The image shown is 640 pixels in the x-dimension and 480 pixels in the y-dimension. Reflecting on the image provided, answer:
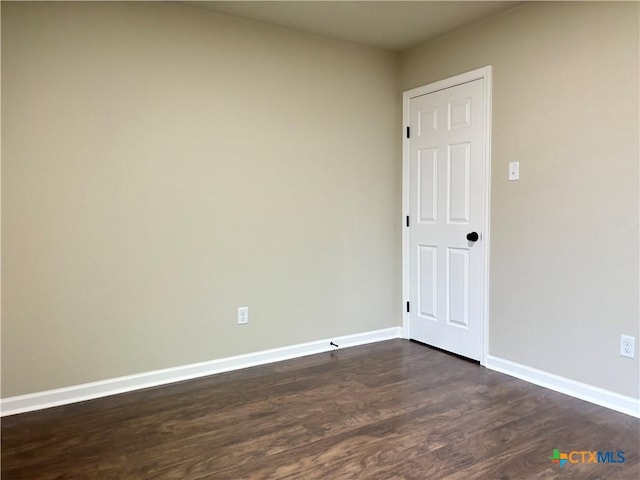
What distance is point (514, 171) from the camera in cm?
288

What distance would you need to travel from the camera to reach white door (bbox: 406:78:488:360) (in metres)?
3.15

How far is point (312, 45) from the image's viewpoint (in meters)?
3.32

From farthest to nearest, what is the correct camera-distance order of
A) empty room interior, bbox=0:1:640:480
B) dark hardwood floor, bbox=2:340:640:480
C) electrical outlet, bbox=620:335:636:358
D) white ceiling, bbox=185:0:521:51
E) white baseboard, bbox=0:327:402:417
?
white ceiling, bbox=185:0:521:51, white baseboard, bbox=0:327:402:417, electrical outlet, bbox=620:335:636:358, empty room interior, bbox=0:1:640:480, dark hardwood floor, bbox=2:340:640:480

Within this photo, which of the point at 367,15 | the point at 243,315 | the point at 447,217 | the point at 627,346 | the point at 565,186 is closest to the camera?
the point at 627,346

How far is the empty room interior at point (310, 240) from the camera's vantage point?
7.19 feet

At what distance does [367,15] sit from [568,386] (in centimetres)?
273

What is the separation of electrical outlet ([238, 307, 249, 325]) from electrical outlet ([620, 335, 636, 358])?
2.31 meters

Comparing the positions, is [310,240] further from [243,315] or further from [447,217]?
[447,217]

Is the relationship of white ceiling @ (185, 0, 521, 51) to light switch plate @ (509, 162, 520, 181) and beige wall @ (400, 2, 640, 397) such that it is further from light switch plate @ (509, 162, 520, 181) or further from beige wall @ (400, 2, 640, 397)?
light switch plate @ (509, 162, 520, 181)

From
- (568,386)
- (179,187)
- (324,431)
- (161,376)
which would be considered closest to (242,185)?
(179,187)

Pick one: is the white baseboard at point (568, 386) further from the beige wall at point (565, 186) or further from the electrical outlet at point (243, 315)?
the electrical outlet at point (243, 315)

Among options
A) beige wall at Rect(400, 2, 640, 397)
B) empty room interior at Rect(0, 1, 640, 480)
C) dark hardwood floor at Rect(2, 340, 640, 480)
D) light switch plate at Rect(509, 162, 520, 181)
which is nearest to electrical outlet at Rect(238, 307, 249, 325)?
empty room interior at Rect(0, 1, 640, 480)

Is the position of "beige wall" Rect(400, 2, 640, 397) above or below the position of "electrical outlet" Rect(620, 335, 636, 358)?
above

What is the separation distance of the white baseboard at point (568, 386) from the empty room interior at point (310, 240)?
0.05ft
